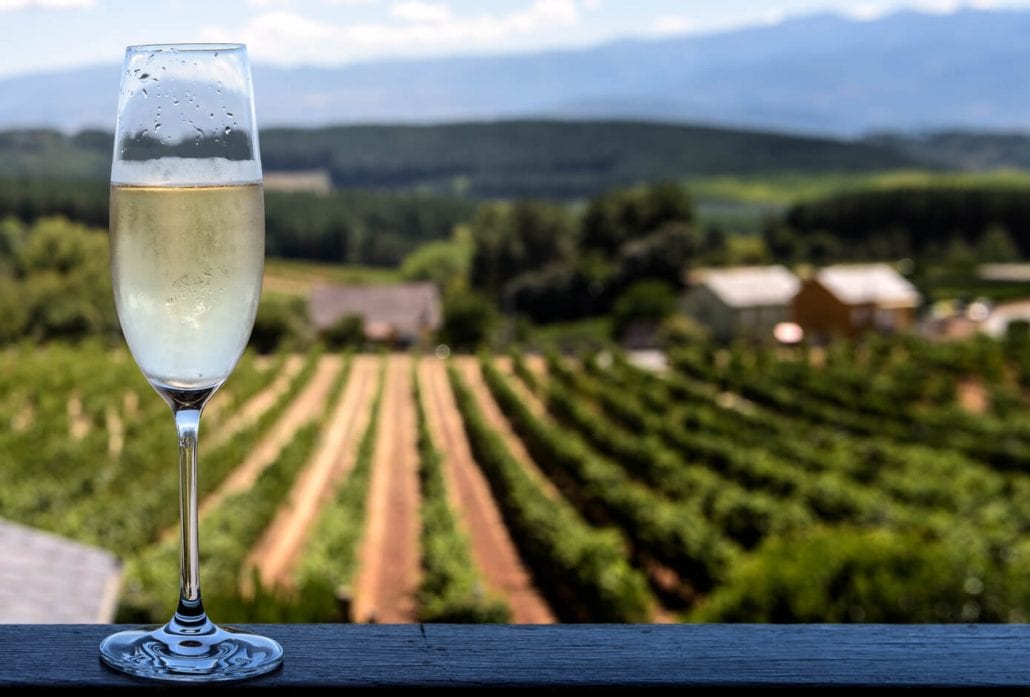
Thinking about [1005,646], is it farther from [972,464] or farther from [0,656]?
[972,464]

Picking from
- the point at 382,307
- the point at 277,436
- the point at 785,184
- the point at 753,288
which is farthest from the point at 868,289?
the point at 785,184

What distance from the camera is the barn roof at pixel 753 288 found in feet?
211

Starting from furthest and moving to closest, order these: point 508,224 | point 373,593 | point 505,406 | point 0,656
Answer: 1. point 508,224
2. point 505,406
3. point 373,593
4. point 0,656

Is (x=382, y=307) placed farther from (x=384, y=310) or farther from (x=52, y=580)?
(x=52, y=580)

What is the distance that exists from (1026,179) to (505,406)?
12915 cm

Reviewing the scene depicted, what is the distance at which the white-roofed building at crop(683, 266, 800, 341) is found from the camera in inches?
2534

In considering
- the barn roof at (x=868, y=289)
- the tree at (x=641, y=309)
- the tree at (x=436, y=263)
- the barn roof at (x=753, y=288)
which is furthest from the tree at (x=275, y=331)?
the tree at (x=436, y=263)

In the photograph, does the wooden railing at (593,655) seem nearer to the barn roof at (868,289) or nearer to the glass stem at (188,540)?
the glass stem at (188,540)

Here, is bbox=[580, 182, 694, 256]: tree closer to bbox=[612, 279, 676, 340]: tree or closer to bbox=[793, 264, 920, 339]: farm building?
bbox=[612, 279, 676, 340]: tree

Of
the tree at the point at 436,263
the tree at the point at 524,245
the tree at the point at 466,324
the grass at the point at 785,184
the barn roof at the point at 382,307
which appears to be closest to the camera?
the tree at the point at 466,324

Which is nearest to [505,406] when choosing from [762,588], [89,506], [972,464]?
[972,464]

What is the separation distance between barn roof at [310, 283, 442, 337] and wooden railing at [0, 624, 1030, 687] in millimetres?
74657

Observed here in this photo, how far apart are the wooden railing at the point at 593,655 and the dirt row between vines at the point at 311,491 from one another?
992 cm

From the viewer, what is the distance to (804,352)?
4522 centimetres
